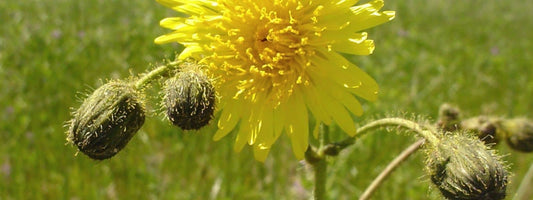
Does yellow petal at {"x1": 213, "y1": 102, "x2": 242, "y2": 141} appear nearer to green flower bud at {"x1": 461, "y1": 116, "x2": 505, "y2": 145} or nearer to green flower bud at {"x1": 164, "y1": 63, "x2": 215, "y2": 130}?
green flower bud at {"x1": 164, "y1": 63, "x2": 215, "y2": 130}

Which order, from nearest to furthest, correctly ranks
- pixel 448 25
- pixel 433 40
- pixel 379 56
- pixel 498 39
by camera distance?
pixel 379 56, pixel 433 40, pixel 498 39, pixel 448 25

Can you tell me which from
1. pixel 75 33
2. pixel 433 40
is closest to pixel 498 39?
pixel 433 40

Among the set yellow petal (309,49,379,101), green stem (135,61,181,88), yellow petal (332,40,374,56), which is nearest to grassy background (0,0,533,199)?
green stem (135,61,181,88)

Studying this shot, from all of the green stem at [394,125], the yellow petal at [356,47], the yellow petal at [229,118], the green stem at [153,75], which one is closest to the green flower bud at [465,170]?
the green stem at [394,125]

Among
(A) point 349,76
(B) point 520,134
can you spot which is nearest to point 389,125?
(A) point 349,76

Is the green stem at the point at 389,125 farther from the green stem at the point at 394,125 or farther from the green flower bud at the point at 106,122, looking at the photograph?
the green flower bud at the point at 106,122

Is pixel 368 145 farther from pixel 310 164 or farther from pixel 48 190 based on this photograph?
pixel 48 190
